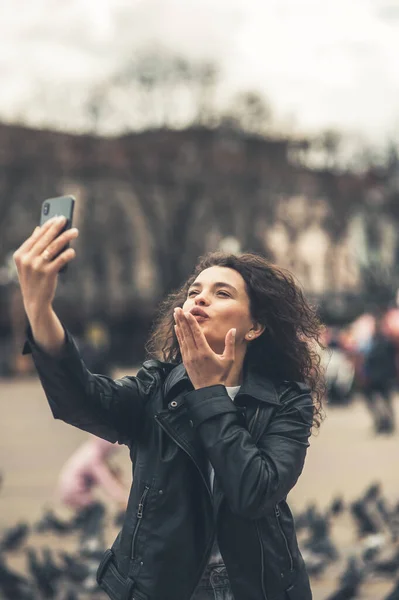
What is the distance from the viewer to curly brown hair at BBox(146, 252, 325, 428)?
307 cm

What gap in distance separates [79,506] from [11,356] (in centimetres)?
2455

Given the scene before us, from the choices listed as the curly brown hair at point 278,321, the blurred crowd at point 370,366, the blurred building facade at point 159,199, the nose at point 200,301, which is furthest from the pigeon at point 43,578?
the blurred building facade at point 159,199

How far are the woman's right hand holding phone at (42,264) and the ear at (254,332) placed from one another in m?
0.69

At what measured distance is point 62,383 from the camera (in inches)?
104

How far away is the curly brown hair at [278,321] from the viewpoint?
10.1 feet

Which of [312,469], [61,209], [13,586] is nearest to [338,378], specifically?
[312,469]

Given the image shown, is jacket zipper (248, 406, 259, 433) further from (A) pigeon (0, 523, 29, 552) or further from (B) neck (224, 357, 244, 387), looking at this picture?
(A) pigeon (0, 523, 29, 552)

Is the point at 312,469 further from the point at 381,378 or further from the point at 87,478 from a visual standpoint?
the point at 87,478

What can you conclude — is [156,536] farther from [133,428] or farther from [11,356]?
[11,356]

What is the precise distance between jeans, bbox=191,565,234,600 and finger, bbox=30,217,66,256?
961mm

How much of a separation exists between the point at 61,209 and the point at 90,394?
19.8 inches

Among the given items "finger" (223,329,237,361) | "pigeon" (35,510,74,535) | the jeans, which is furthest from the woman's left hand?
"pigeon" (35,510,74,535)

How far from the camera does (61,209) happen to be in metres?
2.53

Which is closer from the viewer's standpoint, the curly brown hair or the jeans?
the jeans
